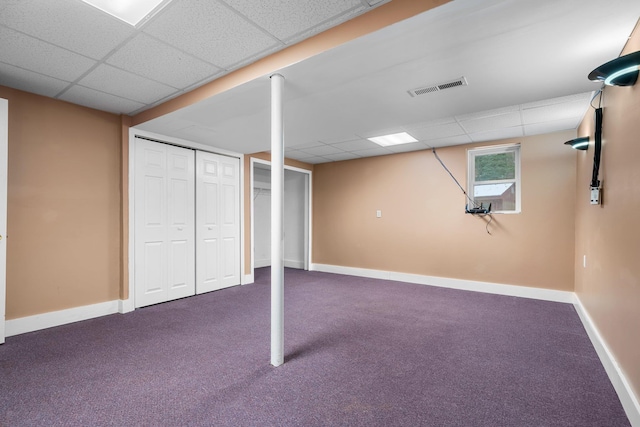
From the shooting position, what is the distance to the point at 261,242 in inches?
279

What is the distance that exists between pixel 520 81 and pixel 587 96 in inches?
42.5

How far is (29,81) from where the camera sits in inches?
111

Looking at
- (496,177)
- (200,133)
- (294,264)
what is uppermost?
(200,133)

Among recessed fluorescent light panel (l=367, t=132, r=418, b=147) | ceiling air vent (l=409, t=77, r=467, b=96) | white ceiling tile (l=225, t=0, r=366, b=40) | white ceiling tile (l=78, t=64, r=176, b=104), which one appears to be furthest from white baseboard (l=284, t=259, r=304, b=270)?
white ceiling tile (l=225, t=0, r=366, b=40)

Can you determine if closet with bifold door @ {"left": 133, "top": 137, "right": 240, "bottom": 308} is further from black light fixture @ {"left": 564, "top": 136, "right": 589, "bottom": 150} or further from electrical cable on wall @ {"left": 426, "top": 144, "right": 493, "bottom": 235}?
black light fixture @ {"left": 564, "top": 136, "right": 589, "bottom": 150}

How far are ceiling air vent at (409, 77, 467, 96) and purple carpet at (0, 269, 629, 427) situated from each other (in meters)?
2.27

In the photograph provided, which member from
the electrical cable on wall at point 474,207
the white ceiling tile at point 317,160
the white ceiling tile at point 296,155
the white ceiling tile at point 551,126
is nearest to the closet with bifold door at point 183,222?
the white ceiling tile at point 296,155

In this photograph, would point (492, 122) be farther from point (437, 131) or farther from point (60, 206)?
point (60, 206)

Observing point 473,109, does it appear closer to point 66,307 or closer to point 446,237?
point 446,237

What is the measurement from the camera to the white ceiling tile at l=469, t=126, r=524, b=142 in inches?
163

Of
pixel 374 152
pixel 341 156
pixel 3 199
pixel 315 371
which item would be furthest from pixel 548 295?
pixel 3 199

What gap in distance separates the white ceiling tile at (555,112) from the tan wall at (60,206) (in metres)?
4.94

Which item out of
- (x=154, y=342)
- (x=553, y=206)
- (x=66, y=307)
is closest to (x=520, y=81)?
(x=553, y=206)

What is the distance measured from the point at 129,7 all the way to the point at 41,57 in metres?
1.16
